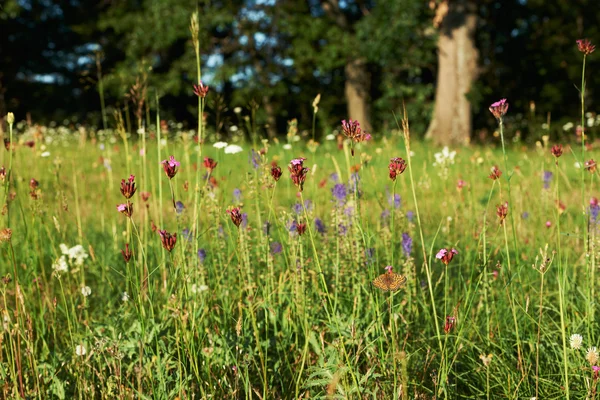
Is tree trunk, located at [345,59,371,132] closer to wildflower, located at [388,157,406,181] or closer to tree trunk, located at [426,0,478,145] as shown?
tree trunk, located at [426,0,478,145]

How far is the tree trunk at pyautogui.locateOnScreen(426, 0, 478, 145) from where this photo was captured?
35.8ft

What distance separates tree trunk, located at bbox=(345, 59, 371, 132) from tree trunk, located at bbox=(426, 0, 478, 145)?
3.70 metres

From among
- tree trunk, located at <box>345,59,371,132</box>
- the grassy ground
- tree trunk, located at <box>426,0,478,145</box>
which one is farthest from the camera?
tree trunk, located at <box>345,59,371,132</box>

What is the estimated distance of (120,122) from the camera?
2.22 metres

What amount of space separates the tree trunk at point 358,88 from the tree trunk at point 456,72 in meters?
3.70

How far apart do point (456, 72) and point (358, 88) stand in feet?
→ 13.7

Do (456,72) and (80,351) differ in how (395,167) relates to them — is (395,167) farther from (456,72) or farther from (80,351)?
(456,72)

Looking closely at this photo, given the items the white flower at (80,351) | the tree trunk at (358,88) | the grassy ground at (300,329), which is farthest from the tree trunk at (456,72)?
the white flower at (80,351)

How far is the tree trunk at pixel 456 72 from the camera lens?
10.9 metres

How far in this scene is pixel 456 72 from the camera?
439 inches

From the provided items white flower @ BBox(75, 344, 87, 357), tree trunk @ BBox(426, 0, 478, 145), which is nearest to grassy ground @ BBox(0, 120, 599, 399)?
white flower @ BBox(75, 344, 87, 357)

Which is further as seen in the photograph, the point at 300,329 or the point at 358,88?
the point at 358,88

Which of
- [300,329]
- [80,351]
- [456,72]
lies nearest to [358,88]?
[456,72]

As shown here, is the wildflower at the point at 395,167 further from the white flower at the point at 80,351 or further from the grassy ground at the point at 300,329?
the white flower at the point at 80,351
